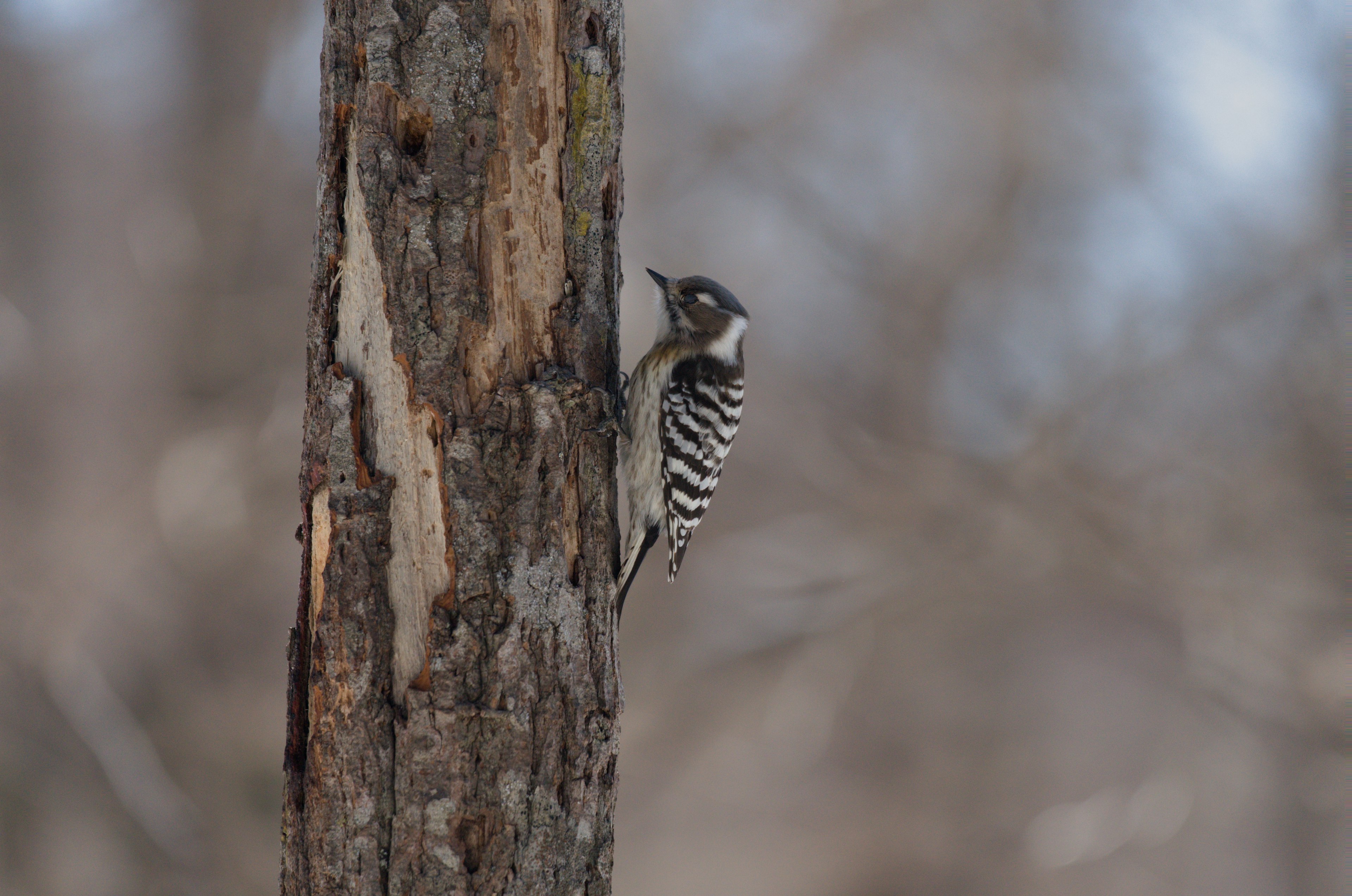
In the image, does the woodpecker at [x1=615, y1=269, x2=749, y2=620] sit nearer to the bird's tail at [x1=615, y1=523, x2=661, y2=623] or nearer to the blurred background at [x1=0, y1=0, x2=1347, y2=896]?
the bird's tail at [x1=615, y1=523, x2=661, y2=623]

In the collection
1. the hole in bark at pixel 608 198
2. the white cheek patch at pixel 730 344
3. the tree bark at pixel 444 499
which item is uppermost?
the white cheek patch at pixel 730 344

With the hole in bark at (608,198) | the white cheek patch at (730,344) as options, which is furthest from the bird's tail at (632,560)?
the hole in bark at (608,198)

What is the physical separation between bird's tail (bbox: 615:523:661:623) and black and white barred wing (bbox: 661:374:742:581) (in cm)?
7

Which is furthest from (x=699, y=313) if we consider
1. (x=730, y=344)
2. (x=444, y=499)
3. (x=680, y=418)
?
(x=444, y=499)

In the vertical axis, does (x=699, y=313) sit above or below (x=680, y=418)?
above

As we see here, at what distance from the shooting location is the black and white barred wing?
314 cm

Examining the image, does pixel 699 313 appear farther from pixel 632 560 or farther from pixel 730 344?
pixel 632 560

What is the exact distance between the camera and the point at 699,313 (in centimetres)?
348

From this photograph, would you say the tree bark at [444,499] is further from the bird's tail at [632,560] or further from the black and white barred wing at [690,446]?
the black and white barred wing at [690,446]

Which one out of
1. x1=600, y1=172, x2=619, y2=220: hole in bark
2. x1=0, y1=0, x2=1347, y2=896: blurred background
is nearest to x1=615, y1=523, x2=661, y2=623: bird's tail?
x1=600, y1=172, x2=619, y2=220: hole in bark

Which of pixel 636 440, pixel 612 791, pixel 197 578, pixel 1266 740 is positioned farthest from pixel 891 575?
pixel 612 791

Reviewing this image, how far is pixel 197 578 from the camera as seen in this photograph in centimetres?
572

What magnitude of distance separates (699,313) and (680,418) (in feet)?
1.81

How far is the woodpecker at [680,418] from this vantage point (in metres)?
3.16
